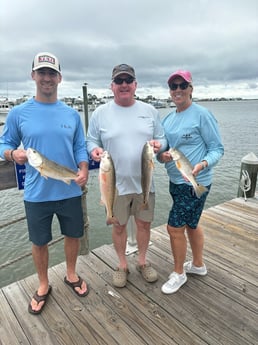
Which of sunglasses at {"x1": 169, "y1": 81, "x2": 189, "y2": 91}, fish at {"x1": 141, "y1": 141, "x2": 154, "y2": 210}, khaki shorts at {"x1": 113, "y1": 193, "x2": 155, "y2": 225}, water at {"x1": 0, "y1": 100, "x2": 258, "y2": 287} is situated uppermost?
sunglasses at {"x1": 169, "y1": 81, "x2": 189, "y2": 91}

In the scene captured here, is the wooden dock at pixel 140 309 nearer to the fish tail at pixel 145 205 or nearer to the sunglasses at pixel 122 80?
the fish tail at pixel 145 205

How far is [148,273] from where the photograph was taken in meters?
2.97

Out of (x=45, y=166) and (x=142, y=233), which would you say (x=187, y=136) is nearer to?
(x=142, y=233)

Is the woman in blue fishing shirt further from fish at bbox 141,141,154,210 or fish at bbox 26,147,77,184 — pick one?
fish at bbox 26,147,77,184

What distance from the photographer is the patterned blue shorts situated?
2.59 m

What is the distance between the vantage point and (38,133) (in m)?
2.27

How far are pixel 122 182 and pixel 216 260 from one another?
5.67ft

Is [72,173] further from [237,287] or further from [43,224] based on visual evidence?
[237,287]

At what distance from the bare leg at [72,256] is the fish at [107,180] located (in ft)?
1.87

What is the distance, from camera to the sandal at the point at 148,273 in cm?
294

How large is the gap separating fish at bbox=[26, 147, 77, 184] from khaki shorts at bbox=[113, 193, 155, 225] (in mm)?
679

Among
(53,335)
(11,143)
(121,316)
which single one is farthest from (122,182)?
(53,335)

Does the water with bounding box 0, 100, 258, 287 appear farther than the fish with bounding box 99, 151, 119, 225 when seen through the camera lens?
Yes

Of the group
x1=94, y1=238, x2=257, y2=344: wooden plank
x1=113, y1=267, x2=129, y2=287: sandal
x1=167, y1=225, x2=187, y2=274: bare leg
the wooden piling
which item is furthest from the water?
the wooden piling
